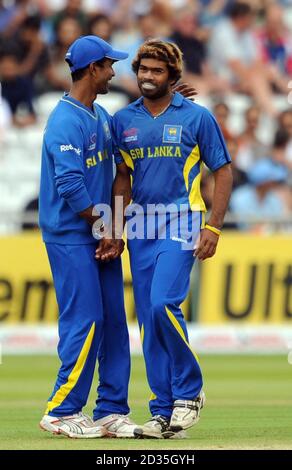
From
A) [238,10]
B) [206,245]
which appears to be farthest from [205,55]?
[206,245]

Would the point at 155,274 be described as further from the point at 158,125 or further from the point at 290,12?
the point at 290,12

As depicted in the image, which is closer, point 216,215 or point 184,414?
point 184,414

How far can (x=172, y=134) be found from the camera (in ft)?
27.6

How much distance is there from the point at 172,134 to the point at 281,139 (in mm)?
10267

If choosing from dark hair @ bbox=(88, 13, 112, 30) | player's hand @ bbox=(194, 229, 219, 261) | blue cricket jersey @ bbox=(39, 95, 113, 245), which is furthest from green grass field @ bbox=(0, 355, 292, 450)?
Result: dark hair @ bbox=(88, 13, 112, 30)

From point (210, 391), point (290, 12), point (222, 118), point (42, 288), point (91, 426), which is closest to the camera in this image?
point (91, 426)

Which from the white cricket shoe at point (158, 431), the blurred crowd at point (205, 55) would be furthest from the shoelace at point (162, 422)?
the blurred crowd at point (205, 55)

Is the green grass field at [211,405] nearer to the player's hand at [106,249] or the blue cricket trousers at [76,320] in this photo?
→ the blue cricket trousers at [76,320]

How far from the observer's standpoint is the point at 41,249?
642 inches

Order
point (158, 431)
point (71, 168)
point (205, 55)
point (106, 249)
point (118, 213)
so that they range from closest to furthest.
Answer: point (71, 168) < point (158, 431) < point (106, 249) < point (118, 213) < point (205, 55)

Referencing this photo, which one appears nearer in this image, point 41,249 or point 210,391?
point 210,391

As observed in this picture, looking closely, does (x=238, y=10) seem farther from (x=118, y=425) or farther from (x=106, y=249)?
(x=118, y=425)
